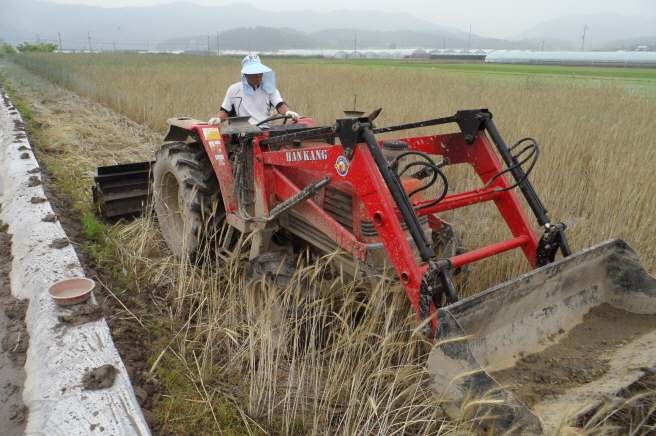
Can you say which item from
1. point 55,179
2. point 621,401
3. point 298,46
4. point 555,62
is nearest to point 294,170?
point 621,401

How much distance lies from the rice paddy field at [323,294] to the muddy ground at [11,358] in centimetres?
57

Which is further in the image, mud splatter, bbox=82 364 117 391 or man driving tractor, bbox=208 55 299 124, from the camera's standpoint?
man driving tractor, bbox=208 55 299 124

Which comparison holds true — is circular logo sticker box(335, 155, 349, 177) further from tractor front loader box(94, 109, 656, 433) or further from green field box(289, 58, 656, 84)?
green field box(289, 58, 656, 84)

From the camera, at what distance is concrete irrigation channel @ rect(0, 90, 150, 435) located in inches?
84.7

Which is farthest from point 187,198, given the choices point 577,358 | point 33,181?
point 577,358

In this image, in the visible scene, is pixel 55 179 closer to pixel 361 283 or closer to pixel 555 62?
pixel 361 283

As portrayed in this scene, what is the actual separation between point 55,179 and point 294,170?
3798 mm

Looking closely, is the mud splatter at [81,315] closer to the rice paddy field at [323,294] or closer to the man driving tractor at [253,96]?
the rice paddy field at [323,294]

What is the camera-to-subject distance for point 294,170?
135 inches

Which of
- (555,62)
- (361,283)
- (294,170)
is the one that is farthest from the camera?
(555,62)

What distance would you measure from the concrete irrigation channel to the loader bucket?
132 cm

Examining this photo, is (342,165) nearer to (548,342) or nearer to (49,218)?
(548,342)

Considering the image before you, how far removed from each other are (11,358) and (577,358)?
2.89m

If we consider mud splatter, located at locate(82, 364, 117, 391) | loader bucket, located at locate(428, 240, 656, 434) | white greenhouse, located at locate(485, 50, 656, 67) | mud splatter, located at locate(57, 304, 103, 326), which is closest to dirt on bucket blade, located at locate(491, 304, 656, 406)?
loader bucket, located at locate(428, 240, 656, 434)
